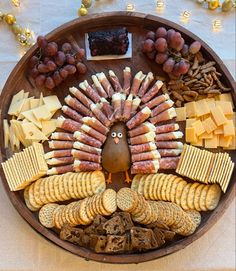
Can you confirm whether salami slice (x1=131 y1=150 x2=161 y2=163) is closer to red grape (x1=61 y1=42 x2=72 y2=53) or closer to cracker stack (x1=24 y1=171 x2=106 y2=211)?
cracker stack (x1=24 y1=171 x2=106 y2=211)

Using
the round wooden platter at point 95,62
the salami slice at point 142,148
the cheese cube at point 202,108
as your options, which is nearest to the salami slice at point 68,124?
the round wooden platter at point 95,62

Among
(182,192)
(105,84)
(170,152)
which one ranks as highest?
(105,84)

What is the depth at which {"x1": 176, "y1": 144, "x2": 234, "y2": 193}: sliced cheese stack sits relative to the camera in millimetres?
1802

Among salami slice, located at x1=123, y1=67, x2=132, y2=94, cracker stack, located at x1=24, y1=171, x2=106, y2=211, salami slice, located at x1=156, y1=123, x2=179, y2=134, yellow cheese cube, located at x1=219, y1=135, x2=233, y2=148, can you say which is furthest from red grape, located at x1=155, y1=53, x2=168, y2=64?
cracker stack, located at x1=24, y1=171, x2=106, y2=211

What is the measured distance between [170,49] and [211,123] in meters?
0.29

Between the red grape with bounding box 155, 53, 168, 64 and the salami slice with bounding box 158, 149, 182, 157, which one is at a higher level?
the red grape with bounding box 155, 53, 168, 64

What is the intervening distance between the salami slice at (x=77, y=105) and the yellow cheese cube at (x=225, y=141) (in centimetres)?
45

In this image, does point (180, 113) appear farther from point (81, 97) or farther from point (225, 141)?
point (81, 97)

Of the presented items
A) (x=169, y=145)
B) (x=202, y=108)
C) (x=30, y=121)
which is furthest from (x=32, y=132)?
(x=202, y=108)

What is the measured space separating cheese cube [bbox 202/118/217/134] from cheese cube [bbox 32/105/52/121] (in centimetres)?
53

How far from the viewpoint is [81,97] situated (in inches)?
76.3

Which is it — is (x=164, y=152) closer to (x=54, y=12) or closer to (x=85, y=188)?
(x=85, y=188)

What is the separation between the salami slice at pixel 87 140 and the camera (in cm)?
188

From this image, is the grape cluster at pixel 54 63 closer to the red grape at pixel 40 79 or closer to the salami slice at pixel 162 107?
the red grape at pixel 40 79
